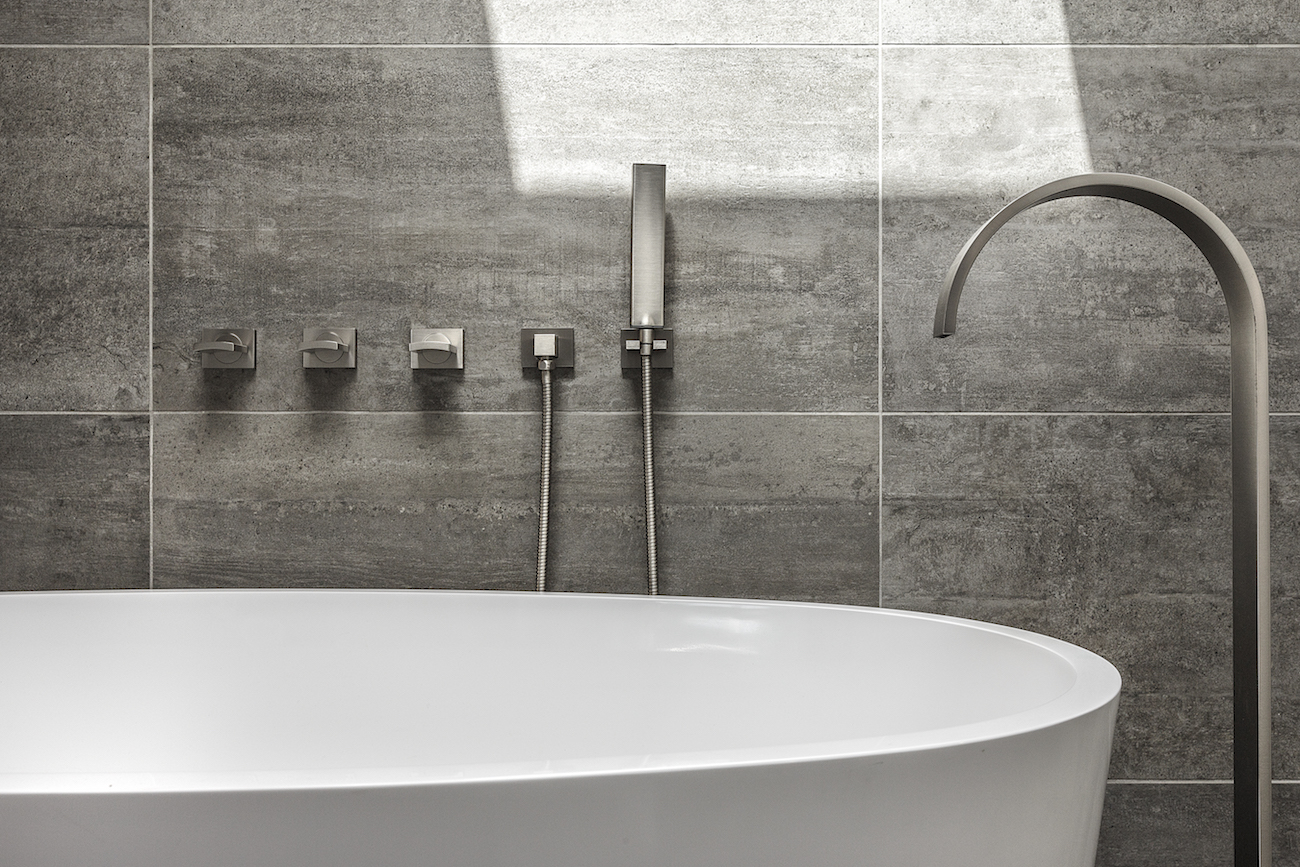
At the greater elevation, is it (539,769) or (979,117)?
(979,117)

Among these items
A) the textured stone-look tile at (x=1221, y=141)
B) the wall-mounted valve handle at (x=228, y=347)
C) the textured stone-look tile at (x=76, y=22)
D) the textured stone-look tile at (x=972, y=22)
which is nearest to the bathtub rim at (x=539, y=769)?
the wall-mounted valve handle at (x=228, y=347)

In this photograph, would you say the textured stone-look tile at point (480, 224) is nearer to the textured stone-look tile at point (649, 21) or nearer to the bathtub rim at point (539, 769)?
the textured stone-look tile at point (649, 21)

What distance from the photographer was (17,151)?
141 cm

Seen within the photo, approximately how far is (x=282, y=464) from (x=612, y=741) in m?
0.73

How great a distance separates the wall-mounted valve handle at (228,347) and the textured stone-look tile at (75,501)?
18cm

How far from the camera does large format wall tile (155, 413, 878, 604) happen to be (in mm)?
1385

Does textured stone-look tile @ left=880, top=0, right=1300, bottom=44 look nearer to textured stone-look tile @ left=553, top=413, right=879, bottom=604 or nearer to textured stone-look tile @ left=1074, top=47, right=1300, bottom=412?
textured stone-look tile @ left=1074, top=47, right=1300, bottom=412

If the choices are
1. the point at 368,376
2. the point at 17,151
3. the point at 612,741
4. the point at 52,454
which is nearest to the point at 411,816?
the point at 612,741

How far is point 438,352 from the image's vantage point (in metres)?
1.36

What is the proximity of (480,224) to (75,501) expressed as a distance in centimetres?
85

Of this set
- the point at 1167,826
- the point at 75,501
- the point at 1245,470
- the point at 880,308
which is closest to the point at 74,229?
the point at 75,501

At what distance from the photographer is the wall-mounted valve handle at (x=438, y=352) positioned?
1351mm

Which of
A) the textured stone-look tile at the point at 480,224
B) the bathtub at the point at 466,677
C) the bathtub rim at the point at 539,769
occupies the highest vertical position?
the textured stone-look tile at the point at 480,224

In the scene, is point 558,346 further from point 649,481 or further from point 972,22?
point 972,22
